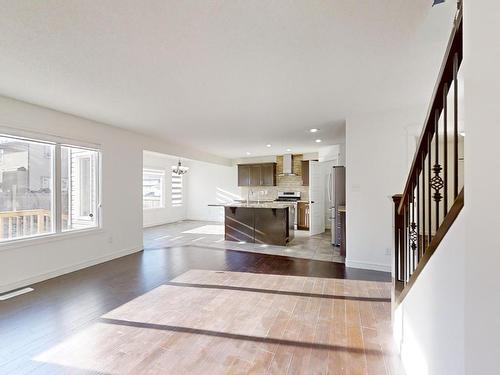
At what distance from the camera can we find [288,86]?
297cm

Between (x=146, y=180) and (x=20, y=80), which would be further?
(x=146, y=180)

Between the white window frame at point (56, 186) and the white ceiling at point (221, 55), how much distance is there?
1.62 feet

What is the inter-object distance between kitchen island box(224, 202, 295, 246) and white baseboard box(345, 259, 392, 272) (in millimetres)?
1861

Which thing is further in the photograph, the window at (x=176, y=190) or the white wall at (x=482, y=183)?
the window at (x=176, y=190)

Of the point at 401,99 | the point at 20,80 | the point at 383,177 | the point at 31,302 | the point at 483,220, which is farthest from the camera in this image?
the point at 383,177

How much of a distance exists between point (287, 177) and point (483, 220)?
821cm

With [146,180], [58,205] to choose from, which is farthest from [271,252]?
[146,180]

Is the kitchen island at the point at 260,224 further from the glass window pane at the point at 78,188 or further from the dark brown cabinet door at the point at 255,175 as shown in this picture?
the glass window pane at the point at 78,188

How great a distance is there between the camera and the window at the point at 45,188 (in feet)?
11.3

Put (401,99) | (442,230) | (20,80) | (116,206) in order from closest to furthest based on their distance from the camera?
(442,230), (20,80), (401,99), (116,206)

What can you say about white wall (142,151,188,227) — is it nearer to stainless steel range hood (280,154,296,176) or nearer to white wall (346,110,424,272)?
stainless steel range hood (280,154,296,176)

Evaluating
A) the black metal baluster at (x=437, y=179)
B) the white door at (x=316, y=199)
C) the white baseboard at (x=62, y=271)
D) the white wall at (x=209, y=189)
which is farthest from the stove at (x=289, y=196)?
the black metal baluster at (x=437, y=179)

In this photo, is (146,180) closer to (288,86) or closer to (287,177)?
(287,177)

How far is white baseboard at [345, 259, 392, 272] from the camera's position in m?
3.97
